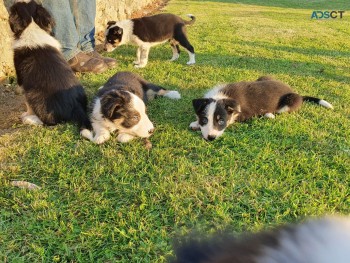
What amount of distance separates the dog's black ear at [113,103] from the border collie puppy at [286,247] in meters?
A: 2.90

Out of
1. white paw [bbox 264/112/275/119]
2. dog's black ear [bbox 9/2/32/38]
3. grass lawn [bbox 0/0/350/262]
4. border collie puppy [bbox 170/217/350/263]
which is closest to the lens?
border collie puppy [bbox 170/217/350/263]

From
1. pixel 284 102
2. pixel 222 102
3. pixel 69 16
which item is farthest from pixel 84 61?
A: pixel 284 102

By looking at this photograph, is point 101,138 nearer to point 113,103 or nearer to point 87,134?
point 87,134

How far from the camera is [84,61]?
587cm

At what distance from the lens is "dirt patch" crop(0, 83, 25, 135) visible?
414 cm

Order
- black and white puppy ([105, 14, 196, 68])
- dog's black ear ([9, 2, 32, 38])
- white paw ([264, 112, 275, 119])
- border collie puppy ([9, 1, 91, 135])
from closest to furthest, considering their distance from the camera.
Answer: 1. border collie puppy ([9, 1, 91, 135])
2. dog's black ear ([9, 2, 32, 38])
3. white paw ([264, 112, 275, 119])
4. black and white puppy ([105, 14, 196, 68])

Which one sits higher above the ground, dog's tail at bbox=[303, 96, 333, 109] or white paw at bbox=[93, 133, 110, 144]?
dog's tail at bbox=[303, 96, 333, 109]

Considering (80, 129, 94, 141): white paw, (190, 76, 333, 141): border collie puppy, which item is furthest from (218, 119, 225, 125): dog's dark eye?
(80, 129, 94, 141): white paw

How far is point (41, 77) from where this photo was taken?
12.9 feet

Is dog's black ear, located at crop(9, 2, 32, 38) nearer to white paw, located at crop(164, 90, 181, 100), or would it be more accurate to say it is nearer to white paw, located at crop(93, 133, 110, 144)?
white paw, located at crop(93, 133, 110, 144)

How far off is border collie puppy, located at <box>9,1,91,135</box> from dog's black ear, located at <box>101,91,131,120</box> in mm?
308

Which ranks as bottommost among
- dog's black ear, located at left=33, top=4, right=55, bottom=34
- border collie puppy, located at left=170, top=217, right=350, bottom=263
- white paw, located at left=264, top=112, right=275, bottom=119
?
white paw, located at left=264, top=112, right=275, bottom=119

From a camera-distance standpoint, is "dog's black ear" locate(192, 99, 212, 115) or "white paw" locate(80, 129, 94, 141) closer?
"white paw" locate(80, 129, 94, 141)

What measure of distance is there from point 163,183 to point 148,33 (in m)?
4.62
